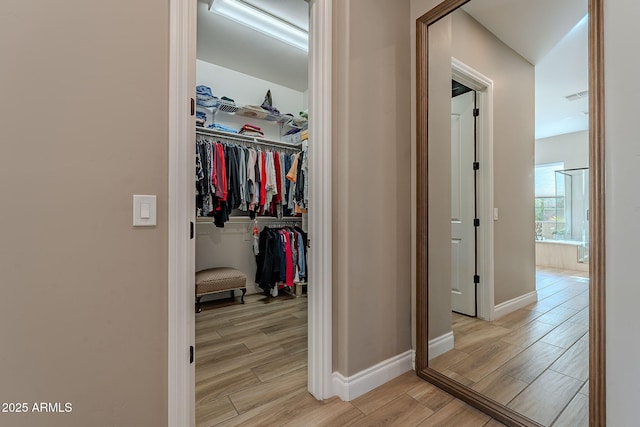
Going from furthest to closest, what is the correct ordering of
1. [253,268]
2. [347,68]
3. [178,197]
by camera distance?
[253,268], [347,68], [178,197]

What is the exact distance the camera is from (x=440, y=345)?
1786 millimetres

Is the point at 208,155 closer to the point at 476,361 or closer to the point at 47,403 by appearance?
the point at 47,403

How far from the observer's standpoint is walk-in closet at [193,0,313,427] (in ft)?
7.20

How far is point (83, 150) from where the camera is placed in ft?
3.04

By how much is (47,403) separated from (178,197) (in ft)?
2.65

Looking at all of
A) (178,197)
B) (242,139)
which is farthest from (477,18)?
(242,139)

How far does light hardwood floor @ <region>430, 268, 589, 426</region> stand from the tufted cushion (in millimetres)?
2108

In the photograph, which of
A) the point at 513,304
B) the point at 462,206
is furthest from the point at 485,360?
the point at 462,206

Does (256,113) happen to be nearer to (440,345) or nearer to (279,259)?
(279,259)

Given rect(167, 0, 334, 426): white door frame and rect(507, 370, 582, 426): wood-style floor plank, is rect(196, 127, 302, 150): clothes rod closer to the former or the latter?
rect(167, 0, 334, 426): white door frame

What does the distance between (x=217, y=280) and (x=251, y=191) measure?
1070 millimetres

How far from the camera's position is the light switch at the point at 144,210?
101 centimetres

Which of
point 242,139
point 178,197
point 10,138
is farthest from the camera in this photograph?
point 242,139

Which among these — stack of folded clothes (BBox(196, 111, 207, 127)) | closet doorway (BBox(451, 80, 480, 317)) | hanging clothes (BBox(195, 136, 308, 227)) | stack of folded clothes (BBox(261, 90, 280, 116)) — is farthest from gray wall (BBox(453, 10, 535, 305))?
stack of folded clothes (BBox(196, 111, 207, 127))
